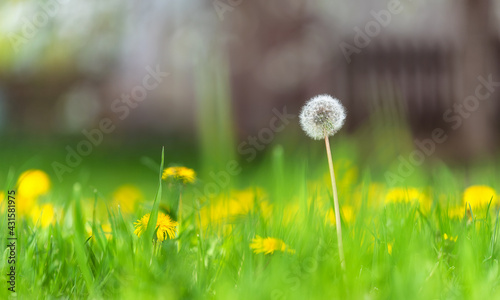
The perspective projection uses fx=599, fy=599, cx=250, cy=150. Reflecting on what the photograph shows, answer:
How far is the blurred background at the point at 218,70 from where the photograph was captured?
520cm

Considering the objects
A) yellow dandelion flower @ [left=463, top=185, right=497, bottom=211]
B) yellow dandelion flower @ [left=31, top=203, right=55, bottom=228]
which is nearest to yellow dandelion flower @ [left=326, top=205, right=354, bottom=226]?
yellow dandelion flower @ [left=463, top=185, right=497, bottom=211]

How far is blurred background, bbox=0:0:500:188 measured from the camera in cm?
520

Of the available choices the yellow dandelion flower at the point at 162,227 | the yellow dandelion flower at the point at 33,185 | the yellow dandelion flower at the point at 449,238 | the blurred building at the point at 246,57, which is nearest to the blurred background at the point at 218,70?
the blurred building at the point at 246,57

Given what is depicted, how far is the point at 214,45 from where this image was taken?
5301 millimetres

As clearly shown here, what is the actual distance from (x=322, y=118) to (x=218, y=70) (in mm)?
4052

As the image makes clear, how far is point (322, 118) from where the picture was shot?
3.97ft

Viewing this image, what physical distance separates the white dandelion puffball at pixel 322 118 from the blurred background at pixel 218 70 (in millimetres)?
3465

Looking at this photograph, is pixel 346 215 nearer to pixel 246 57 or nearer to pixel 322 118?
pixel 322 118

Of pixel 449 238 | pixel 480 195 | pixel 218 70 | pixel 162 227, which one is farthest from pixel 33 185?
pixel 218 70

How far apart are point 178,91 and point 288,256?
4890 mm

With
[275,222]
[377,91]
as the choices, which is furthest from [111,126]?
[275,222]

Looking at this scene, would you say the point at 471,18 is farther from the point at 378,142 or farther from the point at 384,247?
the point at 384,247

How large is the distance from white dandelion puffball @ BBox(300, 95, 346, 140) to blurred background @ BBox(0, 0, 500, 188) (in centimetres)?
346

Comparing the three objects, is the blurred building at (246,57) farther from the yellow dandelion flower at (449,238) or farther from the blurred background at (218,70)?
the yellow dandelion flower at (449,238)
